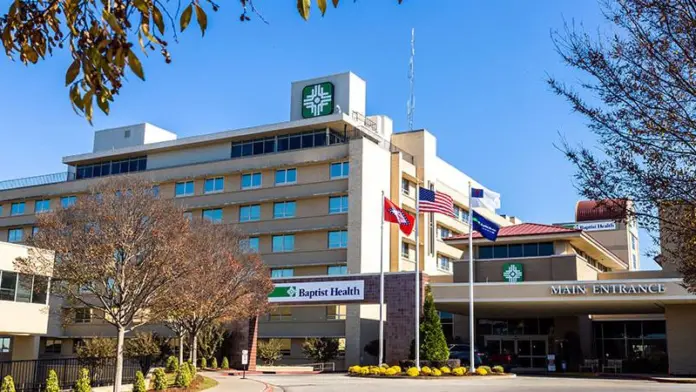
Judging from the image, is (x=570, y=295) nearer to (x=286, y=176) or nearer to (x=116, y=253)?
(x=116, y=253)

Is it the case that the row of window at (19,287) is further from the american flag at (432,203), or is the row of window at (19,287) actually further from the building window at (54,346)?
the building window at (54,346)

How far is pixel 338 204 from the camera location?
6109cm

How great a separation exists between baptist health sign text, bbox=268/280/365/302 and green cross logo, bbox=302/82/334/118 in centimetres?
2179

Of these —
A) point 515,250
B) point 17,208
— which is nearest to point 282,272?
point 515,250

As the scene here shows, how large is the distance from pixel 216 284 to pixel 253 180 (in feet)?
95.7

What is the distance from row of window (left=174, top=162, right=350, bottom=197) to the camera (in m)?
61.4

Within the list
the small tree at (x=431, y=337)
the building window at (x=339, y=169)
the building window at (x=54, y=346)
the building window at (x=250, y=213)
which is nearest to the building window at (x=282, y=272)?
the building window at (x=250, y=213)

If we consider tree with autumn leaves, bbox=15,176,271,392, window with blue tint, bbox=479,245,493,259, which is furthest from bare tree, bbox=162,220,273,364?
window with blue tint, bbox=479,245,493,259

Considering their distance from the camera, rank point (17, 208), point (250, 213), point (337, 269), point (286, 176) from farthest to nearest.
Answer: point (17, 208), point (250, 213), point (286, 176), point (337, 269)

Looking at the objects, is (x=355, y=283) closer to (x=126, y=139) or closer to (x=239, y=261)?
(x=239, y=261)

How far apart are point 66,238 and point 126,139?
177 feet

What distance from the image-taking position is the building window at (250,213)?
64.9 metres

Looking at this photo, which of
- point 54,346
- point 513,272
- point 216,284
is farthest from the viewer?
point 54,346

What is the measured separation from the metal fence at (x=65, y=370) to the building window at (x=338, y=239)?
29046 mm
